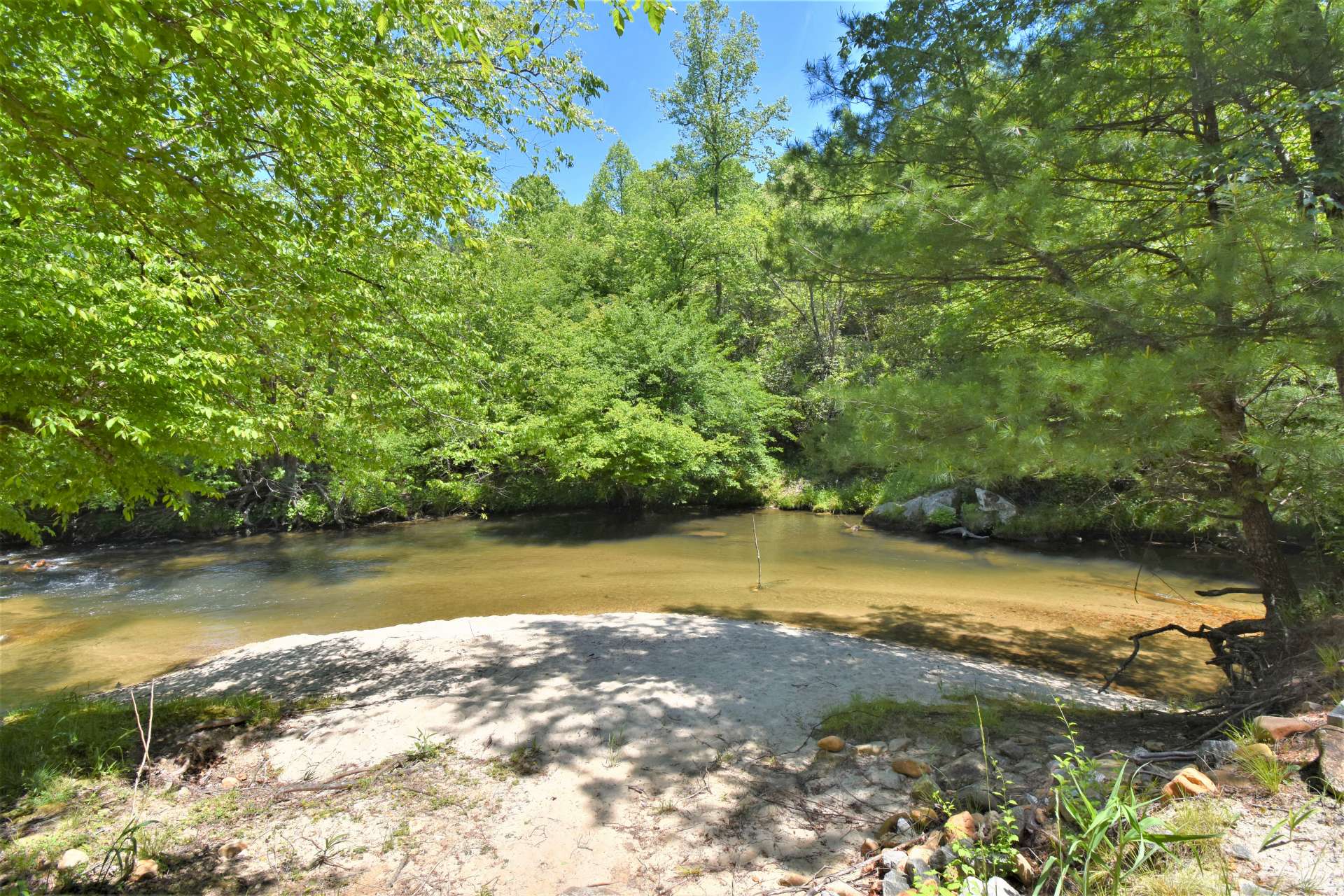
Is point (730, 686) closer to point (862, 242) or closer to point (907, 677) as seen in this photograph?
point (907, 677)

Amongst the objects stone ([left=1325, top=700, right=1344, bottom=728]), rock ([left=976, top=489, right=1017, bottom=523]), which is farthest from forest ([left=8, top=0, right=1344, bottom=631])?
rock ([left=976, top=489, right=1017, bottom=523])

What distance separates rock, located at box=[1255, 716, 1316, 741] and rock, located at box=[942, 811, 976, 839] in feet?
4.42

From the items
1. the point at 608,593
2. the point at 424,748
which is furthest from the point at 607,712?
the point at 608,593

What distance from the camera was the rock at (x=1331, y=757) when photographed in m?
→ 2.13

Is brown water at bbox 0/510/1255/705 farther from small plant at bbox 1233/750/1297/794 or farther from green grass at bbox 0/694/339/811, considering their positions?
small plant at bbox 1233/750/1297/794

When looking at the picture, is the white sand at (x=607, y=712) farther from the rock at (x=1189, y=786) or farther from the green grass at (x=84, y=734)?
the rock at (x=1189, y=786)

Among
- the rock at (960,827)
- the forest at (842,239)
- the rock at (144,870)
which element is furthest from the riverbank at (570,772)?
the forest at (842,239)

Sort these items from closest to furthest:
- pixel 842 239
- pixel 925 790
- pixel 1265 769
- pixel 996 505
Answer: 1. pixel 1265 769
2. pixel 925 790
3. pixel 842 239
4. pixel 996 505

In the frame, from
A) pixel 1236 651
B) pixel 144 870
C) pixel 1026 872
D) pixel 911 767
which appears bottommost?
pixel 144 870

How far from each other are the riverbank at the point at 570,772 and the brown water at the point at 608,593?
207cm

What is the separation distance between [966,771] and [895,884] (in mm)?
1531

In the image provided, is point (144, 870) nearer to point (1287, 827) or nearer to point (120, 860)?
point (120, 860)

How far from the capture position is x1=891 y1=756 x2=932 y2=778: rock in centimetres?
348

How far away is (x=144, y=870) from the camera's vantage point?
2.87 meters
